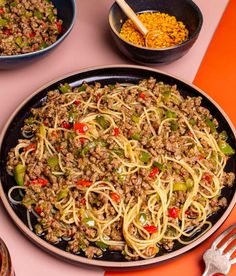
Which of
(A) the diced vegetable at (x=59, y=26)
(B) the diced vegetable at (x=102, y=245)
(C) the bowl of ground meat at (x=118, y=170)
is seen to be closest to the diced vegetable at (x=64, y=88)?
(C) the bowl of ground meat at (x=118, y=170)

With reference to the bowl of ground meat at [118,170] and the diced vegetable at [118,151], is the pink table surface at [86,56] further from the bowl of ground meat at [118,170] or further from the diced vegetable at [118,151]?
the diced vegetable at [118,151]

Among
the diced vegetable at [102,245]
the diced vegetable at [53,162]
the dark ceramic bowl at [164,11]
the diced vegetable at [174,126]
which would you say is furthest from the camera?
the dark ceramic bowl at [164,11]

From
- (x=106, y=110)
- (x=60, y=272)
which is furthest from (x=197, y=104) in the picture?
(x=60, y=272)

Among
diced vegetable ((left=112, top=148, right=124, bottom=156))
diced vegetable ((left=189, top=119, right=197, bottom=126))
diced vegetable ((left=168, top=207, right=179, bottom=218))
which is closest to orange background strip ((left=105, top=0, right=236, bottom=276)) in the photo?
diced vegetable ((left=168, top=207, right=179, bottom=218))

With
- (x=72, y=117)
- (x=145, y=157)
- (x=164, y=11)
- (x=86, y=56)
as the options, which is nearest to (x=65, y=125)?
(x=72, y=117)

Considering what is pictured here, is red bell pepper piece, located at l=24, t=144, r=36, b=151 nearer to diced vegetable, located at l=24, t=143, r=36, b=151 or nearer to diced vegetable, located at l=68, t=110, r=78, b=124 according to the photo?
diced vegetable, located at l=24, t=143, r=36, b=151

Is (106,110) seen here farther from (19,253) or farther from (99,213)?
(19,253)
